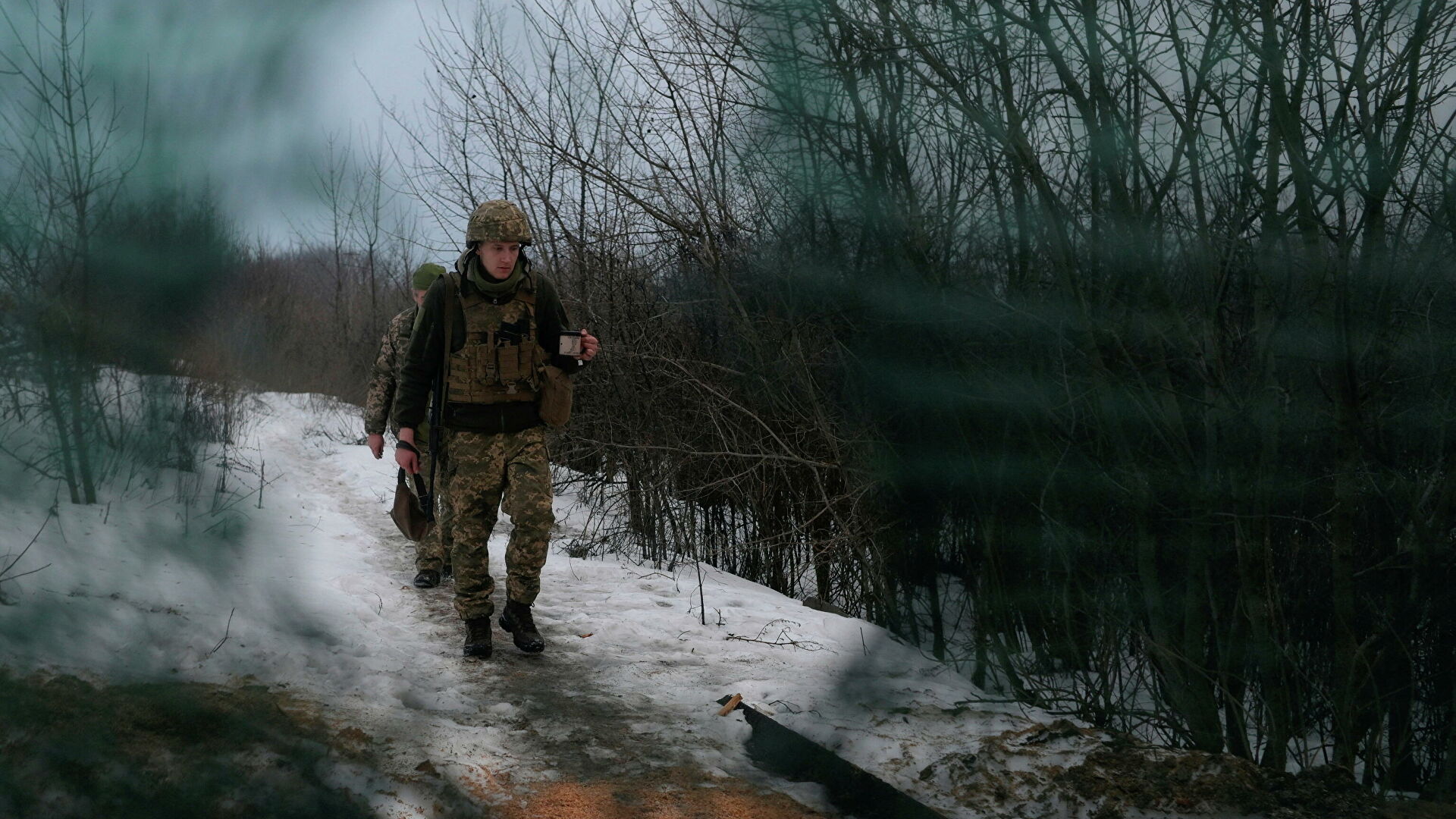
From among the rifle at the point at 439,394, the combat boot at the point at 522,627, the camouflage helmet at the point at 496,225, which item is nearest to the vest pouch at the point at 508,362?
the rifle at the point at 439,394

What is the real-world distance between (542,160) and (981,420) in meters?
5.02

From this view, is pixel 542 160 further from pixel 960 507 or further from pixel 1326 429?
pixel 1326 429

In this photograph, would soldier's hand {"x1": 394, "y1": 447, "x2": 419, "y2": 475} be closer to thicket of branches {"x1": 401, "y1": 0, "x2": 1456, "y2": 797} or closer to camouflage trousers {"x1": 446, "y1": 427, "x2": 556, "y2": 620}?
camouflage trousers {"x1": 446, "y1": 427, "x2": 556, "y2": 620}

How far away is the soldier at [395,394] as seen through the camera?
20.4 feet

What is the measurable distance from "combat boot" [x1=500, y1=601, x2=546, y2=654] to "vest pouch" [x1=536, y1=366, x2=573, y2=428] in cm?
86

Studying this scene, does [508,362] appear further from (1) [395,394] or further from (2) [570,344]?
(1) [395,394]

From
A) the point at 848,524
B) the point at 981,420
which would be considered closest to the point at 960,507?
the point at 981,420

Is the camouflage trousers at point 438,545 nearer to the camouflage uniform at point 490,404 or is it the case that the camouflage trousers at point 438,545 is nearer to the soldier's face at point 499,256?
the camouflage uniform at point 490,404

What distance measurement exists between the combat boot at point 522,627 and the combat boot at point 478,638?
0.48ft

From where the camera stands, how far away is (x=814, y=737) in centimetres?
376

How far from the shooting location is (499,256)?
4590 mm

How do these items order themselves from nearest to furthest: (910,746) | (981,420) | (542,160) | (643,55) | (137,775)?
(137,775)
(910,746)
(981,420)
(643,55)
(542,160)

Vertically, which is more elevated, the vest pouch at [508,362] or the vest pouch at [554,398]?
the vest pouch at [508,362]

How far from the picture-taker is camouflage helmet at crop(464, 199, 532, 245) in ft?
14.8
